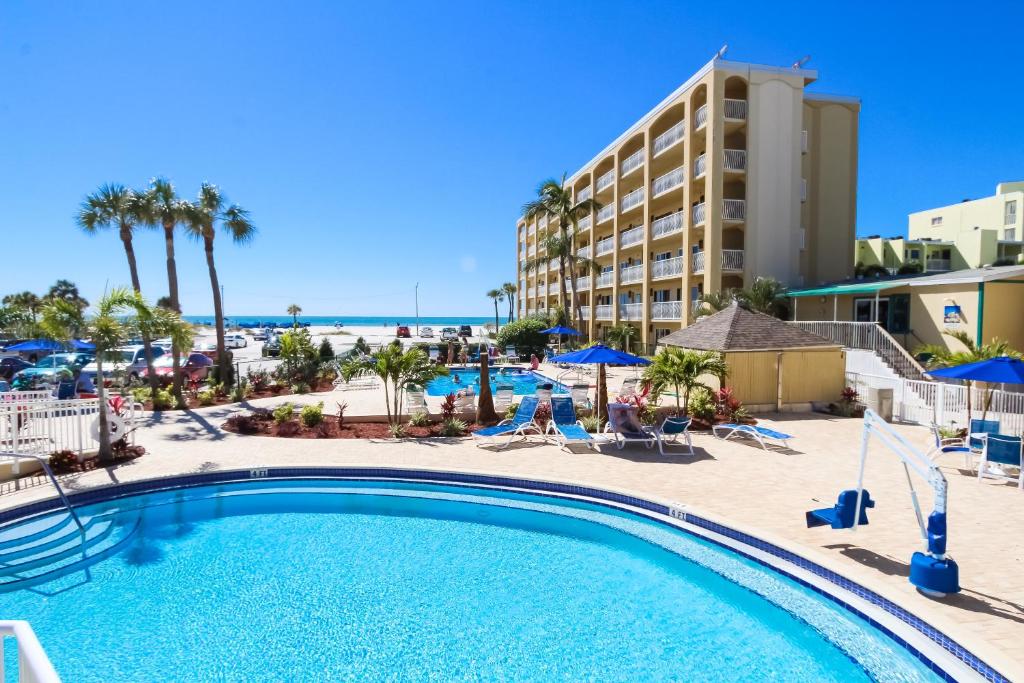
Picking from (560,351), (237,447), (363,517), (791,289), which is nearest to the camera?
(363,517)

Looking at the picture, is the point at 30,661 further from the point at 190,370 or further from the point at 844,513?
the point at 190,370

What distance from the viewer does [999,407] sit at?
1203cm

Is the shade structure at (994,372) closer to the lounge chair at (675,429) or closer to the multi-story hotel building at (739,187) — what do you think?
the lounge chair at (675,429)

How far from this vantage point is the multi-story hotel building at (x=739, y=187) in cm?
2514

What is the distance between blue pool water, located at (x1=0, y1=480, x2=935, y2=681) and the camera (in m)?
4.84

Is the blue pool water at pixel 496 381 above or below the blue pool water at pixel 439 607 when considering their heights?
above

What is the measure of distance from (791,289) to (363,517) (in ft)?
78.3

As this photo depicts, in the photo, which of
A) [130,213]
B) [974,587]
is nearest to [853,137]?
[974,587]

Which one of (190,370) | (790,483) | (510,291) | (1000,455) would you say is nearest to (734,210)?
(1000,455)

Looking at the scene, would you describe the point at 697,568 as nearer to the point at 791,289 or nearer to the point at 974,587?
the point at 974,587

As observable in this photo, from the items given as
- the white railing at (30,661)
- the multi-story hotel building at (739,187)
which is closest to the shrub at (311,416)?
the white railing at (30,661)

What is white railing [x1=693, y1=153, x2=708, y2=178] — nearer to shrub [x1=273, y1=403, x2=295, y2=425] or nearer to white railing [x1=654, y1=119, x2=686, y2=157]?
white railing [x1=654, y1=119, x2=686, y2=157]

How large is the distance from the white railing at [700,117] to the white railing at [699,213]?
3.80m

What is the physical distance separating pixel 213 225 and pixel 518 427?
1515 cm
